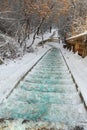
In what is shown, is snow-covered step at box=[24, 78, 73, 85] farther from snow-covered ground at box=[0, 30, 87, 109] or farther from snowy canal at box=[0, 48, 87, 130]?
snowy canal at box=[0, 48, 87, 130]

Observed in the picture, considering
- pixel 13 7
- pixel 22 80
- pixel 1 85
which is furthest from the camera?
pixel 13 7

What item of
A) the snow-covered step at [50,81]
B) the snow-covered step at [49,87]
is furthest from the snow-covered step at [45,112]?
the snow-covered step at [50,81]

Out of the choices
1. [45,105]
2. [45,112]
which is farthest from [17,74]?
[45,112]

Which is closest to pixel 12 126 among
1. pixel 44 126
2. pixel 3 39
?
pixel 44 126

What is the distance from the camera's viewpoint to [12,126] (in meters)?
6.30

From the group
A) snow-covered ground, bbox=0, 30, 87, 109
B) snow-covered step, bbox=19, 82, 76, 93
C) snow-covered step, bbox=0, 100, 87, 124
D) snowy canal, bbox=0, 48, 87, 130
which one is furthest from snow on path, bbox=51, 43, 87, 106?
snow-covered step, bbox=0, 100, 87, 124

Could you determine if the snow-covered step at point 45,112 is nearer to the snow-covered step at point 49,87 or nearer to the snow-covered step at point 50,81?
the snow-covered step at point 49,87

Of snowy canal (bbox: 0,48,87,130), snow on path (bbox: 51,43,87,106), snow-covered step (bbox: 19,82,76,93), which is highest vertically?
snowy canal (bbox: 0,48,87,130)

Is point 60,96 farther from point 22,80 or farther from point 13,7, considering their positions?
point 13,7

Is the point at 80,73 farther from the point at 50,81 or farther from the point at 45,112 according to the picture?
the point at 45,112

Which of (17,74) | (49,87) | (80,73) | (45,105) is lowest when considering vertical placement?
(80,73)

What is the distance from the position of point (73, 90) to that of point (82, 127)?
4073mm

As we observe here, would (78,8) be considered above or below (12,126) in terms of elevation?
above

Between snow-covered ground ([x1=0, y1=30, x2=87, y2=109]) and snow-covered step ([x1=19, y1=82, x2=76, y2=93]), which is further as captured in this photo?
snow-covered step ([x1=19, y1=82, x2=76, y2=93])
